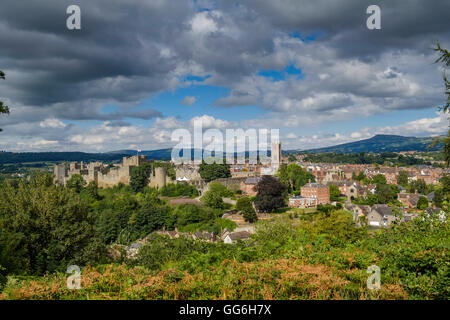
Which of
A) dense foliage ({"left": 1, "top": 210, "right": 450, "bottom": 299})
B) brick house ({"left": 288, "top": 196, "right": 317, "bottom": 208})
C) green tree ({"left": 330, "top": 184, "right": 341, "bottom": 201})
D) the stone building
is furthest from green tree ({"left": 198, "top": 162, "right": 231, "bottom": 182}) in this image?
dense foliage ({"left": 1, "top": 210, "right": 450, "bottom": 299})

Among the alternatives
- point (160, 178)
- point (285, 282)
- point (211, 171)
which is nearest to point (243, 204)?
point (160, 178)

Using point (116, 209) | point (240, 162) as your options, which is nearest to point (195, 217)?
point (116, 209)

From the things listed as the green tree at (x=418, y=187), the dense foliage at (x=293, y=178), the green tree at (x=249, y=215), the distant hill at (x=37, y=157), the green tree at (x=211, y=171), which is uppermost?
the distant hill at (x=37, y=157)

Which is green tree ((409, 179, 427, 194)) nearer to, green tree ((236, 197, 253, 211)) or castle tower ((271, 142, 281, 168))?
castle tower ((271, 142, 281, 168))

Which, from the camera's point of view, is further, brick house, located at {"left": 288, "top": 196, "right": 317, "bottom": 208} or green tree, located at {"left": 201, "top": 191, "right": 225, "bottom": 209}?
brick house, located at {"left": 288, "top": 196, "right": 317, "bottom": 208}

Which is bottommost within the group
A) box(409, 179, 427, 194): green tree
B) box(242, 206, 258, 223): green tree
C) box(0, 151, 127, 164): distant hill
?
box(242, 206, 258, 223): green tree

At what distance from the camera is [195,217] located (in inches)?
1469

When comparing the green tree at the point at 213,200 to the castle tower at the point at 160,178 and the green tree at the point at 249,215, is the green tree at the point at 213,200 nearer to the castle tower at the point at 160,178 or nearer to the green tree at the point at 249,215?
the green tree at the point at 249,215

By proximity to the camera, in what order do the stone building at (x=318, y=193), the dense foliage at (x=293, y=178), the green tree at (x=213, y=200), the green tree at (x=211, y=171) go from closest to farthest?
the green tree at (x=213, y=200), the stone building at (x=318, y=193), the green tree at (x=211, y=171), the dense foliage at (x=293, y=178)

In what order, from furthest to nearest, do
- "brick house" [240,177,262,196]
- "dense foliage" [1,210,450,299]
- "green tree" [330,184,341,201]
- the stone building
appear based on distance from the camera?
"green tree" [330,184,341,201] → "brick house" [240,177,262,196] → the stone building → "dense foliage" [1,210,450,299]

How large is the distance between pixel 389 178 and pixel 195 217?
65.1 m

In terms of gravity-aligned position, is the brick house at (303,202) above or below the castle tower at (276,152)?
below

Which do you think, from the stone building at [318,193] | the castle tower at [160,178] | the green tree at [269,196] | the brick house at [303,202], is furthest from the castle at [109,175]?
the stone building at [318,193]
